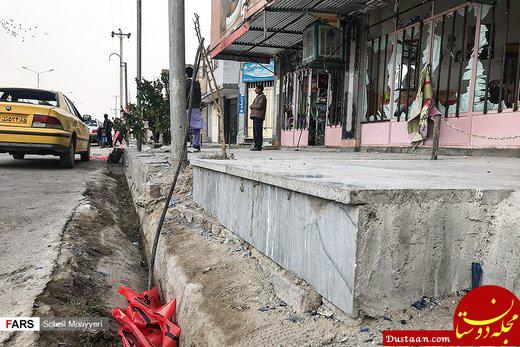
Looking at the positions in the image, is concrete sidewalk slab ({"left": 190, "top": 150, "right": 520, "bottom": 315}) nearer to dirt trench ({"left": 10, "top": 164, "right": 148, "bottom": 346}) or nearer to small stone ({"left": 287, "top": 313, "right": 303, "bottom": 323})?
small stone ({"left": 287, "top": 313, "right": 303, "bottom": 323})

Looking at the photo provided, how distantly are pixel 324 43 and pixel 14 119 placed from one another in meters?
6.07

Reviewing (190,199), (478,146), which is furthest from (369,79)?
(190,199)

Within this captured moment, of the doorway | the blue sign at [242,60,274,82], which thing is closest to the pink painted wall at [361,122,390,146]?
the blue sign at [242,60,274,82]

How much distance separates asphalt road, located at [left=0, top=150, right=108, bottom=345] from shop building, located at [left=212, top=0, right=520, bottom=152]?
4681mm

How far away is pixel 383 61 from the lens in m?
7.54

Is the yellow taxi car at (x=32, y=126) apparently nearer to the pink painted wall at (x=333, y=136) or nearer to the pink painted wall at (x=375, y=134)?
the pink painted wall at (x=333, y=136)

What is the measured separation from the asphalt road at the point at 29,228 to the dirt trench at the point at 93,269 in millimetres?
80

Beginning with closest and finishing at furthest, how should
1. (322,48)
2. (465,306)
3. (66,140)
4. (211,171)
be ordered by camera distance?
(465,306) → (211,171) → (66,140) → (322,48)

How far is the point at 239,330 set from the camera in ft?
5.68

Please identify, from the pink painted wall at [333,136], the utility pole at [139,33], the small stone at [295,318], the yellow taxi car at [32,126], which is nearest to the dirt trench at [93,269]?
the small stone at [295,318]

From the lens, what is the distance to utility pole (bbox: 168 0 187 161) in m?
4.27

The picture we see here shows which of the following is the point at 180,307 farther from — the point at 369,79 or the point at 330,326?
the point at 369,79

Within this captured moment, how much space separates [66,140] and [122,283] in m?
5.30

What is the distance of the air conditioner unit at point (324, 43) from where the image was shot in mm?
8133
